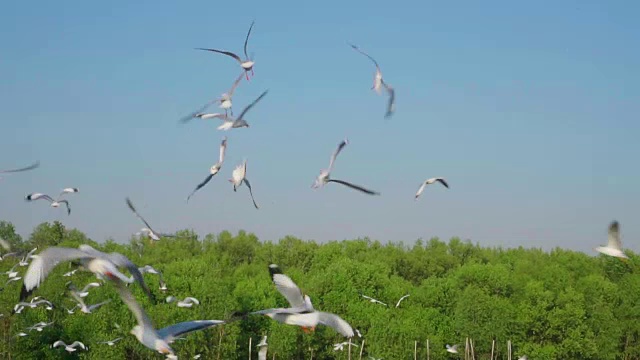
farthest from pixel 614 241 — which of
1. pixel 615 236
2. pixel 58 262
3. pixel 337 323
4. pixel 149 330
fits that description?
pixel 58 262

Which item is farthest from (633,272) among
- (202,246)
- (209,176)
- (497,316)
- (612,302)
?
(209,176)

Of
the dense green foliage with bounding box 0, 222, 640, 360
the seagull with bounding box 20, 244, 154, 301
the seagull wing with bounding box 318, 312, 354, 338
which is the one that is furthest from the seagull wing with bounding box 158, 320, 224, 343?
the dense green foliage with bounding box 0, 222, 640, 360

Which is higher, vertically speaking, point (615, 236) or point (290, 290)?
point (615, 236)

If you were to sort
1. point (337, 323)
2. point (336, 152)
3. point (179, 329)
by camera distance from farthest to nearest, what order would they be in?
1. point (336, 152)
2. point (337, 323)
3. point (179, 329)

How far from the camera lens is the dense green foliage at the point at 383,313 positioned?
5050 cm

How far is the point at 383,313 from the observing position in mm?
54812

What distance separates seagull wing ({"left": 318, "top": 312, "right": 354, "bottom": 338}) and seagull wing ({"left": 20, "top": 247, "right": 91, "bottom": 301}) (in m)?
3.79

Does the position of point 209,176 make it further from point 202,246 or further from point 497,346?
point 202,246

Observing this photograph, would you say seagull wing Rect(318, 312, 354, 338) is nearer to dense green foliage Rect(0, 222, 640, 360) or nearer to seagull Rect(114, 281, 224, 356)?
seagull Rect(114, 281, 224, 356)

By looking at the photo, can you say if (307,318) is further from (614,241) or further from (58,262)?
(614,241)

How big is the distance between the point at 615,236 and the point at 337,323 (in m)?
8.28

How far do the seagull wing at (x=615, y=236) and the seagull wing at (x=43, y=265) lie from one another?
11.5 meters

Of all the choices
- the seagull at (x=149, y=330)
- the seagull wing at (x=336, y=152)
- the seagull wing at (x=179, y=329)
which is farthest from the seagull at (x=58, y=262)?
the seagull wing at (x=336, y=152)

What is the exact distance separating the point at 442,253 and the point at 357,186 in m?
70.3
